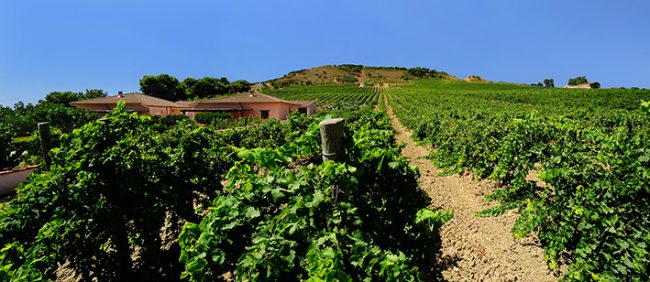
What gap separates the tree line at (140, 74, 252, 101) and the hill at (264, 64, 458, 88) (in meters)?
44.3

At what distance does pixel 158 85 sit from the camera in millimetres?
64688

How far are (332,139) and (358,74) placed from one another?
441 ft

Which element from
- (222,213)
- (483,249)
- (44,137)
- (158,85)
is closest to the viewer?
(222,213)

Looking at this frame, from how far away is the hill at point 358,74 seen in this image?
114 m

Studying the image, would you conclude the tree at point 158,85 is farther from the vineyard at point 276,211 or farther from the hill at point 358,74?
the vineyard at point 276,211

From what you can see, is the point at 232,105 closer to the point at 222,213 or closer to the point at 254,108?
the point at 254,108

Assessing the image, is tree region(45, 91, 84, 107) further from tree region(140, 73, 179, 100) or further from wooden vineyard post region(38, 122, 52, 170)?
wooden vineyard post region(38, 122, 52, 170)

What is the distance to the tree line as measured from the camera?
6488 cm

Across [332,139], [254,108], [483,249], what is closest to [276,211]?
[332,139]

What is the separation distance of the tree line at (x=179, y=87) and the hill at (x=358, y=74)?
145ft

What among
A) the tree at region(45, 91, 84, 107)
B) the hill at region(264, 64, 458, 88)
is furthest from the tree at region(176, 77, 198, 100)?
the hill at region(264, 64, 458, 88)

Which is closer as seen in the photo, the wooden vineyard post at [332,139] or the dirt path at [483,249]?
the wooden vineyard post at [332,139]

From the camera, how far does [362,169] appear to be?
217 centimetres

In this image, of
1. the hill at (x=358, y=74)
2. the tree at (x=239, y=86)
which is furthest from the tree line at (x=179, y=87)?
the hill at (x=358, y=74)
